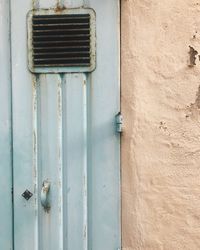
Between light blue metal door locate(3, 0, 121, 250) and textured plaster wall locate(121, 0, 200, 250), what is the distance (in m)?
0.08

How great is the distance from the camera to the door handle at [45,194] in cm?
266

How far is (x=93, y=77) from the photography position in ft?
8.86

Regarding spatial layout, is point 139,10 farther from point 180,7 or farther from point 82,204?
point 82,204

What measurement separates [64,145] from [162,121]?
0.51 meters

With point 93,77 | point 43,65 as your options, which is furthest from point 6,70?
point 93,77

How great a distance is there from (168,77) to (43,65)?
24.9 inches

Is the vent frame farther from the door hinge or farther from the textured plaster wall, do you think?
the door hinge

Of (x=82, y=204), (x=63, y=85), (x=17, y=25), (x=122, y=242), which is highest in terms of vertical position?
(x=17, y=25)

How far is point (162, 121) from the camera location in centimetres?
263

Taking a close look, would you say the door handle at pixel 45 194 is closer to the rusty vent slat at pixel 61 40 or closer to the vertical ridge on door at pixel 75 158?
the vertical ridge on door at pixel 75 158

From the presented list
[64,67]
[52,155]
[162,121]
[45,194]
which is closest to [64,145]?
[52,155]

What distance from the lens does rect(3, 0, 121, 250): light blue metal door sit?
2.68 meters

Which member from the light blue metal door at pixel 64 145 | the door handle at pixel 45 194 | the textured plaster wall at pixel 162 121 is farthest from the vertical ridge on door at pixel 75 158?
the textured plaster wall at pixel 162 121

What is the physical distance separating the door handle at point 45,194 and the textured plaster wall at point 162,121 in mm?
405
